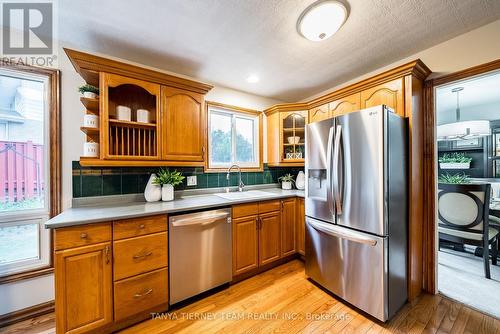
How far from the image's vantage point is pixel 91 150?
1616mm

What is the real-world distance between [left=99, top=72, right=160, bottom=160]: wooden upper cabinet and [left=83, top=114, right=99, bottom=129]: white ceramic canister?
0.30 ft

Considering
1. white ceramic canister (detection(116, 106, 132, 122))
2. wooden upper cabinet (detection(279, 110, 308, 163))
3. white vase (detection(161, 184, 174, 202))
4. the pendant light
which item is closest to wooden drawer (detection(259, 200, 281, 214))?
wooden upper cabinet (detection(279, 110, 308, 163))

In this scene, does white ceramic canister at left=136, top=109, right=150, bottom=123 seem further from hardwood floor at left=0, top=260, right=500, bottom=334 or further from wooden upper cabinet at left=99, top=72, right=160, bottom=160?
hardwood floor at left=0, top=260, right=500, bottom=334

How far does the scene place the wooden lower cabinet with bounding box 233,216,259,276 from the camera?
1983 mm

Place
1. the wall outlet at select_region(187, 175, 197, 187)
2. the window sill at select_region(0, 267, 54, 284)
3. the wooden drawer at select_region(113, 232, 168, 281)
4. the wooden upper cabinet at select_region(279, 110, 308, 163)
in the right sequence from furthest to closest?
the wooden upper cabinet at select_region(279, 110, 308, 163) → the wall outlet at select_region(187, 175, 197, 187) → the window sill at select_region(0, 267, 54, 284) → the wooden drawer at select_region(113, 232, 168, 281)

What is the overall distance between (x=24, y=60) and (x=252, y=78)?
2149 mm

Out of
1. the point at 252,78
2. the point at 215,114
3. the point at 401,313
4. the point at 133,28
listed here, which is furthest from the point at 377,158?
the point at 133,28

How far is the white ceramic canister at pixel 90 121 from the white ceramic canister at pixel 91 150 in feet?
0.53

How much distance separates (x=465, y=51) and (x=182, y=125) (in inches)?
105

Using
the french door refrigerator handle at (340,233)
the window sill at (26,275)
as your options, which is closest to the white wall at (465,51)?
the french door refrigerator handle at (340,233)

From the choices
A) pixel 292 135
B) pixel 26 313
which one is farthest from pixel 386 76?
pixel 26 313

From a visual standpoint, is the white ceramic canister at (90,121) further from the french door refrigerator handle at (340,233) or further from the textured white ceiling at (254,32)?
the french door refrigerator handle at (340,233)

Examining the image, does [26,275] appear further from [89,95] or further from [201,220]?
[89,95]

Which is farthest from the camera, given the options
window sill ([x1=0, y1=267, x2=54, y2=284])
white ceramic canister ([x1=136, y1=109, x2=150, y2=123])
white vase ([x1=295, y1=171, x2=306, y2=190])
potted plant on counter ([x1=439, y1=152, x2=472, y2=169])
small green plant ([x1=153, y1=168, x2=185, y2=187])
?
potted plant on counter ([x1=439, y1=152, x2=472, y2=169])
